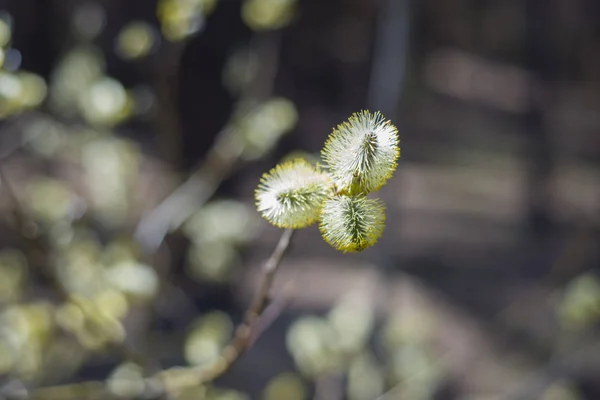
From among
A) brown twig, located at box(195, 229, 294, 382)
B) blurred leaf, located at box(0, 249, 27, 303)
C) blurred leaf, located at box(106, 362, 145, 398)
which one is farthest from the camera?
blurred leaf, located at box(0, 249, 27, 303)

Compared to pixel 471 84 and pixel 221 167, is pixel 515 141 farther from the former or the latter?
pixel 221 167

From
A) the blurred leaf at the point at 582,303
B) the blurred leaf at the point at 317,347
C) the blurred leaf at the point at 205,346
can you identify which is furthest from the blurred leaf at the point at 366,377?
the blurred leaf at the point at 582,303

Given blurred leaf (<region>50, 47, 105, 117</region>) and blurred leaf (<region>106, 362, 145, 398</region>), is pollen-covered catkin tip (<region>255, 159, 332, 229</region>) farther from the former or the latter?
blurred leaf (<region>50, 47, 105, 117</region>)

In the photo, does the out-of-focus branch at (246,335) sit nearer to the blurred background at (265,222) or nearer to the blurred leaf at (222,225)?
the blurred background at (265,222)

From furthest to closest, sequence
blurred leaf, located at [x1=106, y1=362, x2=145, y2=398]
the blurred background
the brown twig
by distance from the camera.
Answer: the blurred background
blurred leaf, located at [x1=106, y1=362, x2=145, y2=398]
the brown twig

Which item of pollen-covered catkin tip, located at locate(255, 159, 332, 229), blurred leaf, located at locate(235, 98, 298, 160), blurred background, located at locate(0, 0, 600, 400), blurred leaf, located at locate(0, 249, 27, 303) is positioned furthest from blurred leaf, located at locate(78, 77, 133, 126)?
pollen-covered catkin tip, located at locate(255, 159, 332, 229)

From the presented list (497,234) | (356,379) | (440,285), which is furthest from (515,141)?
(356,379)
